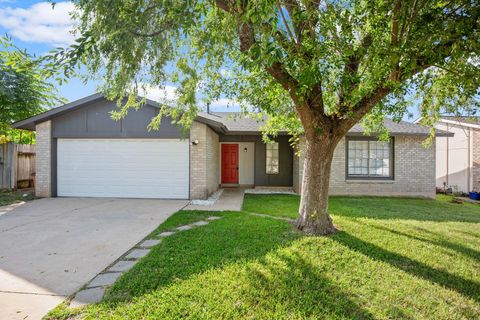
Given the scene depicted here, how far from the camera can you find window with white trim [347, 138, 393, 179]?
38.9ft

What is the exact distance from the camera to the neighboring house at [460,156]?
44.8 ft

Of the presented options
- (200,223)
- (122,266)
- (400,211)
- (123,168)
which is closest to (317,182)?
(200,223)

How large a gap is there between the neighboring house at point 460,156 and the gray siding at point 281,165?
7754mm

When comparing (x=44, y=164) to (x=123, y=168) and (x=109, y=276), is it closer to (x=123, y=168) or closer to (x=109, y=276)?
(x=123, y=168)

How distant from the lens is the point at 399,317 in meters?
2.81

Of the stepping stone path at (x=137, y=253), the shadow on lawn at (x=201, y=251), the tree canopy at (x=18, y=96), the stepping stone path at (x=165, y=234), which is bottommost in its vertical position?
the stepping stone path at (x=137, y=253)

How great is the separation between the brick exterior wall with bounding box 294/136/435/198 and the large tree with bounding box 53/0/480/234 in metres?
6.00

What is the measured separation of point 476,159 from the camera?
1365 cm

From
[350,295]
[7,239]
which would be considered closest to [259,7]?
[350,295]

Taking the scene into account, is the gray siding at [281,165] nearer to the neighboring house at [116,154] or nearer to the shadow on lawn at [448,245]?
the neighboring house at [116,154]

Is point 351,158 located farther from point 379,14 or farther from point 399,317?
point 399,317

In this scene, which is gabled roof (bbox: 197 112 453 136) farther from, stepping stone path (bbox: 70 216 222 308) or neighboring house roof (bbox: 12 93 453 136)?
stepping stone path (bbox: 70 216 222 308)

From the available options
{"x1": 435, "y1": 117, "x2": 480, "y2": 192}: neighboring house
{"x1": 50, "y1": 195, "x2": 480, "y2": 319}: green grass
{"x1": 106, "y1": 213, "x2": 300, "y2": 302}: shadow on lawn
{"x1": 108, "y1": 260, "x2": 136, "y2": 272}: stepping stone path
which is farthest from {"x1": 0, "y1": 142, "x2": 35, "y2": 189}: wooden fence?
{"x1": 435, "y1": 117, "x2": 480, "y2": 192}: neighboring house

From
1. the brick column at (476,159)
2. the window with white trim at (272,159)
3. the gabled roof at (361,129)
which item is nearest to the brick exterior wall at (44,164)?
the gabled roof at (361,129)
